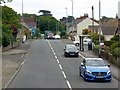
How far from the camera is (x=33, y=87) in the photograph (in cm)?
1623

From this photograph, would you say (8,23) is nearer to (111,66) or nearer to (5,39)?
(5,39)

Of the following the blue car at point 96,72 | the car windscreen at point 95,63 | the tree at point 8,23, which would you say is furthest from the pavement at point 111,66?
the tree at point 8,23

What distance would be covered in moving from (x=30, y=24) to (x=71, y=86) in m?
137

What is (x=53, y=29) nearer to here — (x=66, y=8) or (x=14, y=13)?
(x=66, y=8)

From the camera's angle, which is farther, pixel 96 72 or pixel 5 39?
pixel 5 39

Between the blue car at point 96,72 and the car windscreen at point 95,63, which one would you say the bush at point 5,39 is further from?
the blue car at point 96,72

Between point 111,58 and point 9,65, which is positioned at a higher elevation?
point 111,58

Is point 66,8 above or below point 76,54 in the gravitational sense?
above

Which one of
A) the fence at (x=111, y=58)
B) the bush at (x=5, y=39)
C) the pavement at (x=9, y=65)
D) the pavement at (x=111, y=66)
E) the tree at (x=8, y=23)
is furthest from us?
the tree at (x=8, y=23)

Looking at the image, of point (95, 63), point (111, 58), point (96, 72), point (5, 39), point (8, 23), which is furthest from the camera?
point (8, 23)

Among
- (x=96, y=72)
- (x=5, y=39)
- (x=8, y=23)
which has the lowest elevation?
(x=96, y=72)

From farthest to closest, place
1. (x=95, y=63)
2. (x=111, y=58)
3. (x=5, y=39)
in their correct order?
(x=5, y=39), (x=111, y=58), (x=95, y=63)

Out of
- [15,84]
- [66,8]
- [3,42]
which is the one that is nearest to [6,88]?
[15,84]

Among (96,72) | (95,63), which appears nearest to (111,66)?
(95,63)
